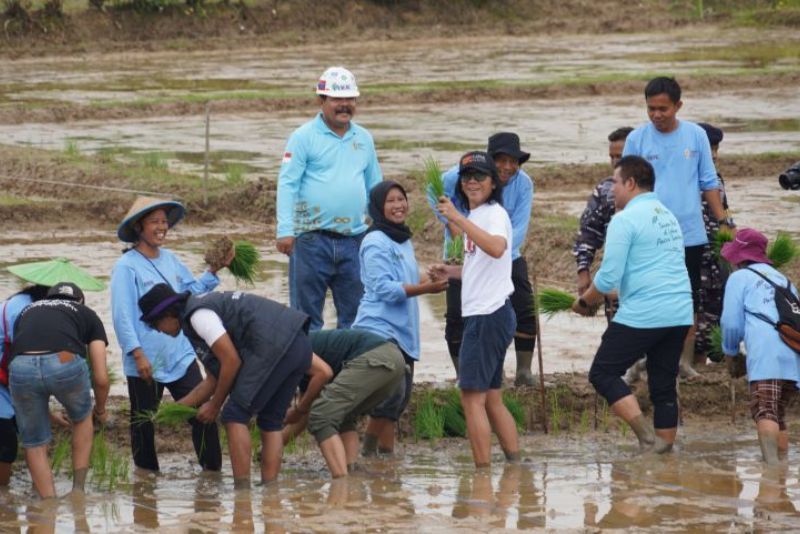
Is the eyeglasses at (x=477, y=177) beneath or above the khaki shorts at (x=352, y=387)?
above

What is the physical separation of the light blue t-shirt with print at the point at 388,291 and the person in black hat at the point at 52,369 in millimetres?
1374

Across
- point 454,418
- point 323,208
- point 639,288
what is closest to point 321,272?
point 323,208

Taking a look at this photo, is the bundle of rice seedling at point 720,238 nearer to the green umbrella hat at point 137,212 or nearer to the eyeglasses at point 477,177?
the eyeglasses at point 477,177

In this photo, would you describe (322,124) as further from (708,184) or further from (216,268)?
(708,184)

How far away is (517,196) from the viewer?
8938 mm

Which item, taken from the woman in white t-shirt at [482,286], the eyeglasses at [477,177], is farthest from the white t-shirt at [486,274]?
the eyeglasses at [477,177]

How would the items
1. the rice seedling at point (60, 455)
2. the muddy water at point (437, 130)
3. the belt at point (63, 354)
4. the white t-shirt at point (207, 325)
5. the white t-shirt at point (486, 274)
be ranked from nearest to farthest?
the white t-shirt at point (207, 325)
the belt at point (63, 354)
the white t-shirt at point (486, 274)
the rice seedling at point (60, 455)
the muddy water at point (437, 130)

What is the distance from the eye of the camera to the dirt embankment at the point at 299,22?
3734 cm

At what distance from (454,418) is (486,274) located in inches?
63.5

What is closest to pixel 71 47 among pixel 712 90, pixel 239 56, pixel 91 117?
pixel 239 56

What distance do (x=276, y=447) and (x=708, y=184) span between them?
123 inches

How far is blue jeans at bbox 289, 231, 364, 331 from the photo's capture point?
9031mm

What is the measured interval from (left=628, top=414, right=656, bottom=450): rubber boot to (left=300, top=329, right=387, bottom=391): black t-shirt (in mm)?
1407

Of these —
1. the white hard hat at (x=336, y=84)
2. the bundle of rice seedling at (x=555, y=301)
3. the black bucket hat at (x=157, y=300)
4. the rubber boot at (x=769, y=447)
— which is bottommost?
the rubber boot at (x=769, y=447)
